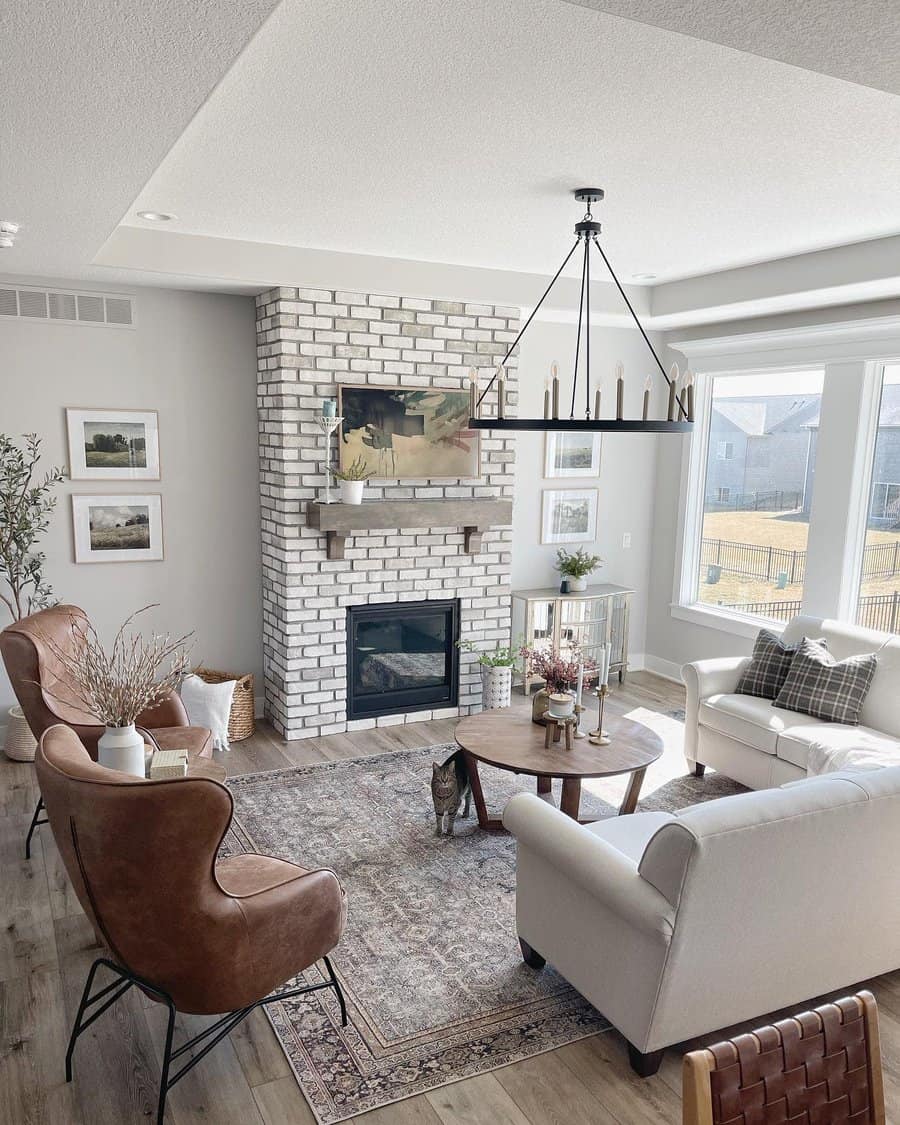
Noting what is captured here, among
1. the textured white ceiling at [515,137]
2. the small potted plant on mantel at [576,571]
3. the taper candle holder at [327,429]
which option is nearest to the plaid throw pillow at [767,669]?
the small potted plant on mantel at [576,571]

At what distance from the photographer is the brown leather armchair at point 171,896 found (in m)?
2.06

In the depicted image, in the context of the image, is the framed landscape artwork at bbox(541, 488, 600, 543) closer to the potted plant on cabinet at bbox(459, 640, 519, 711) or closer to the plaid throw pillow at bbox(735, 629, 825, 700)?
the potted plant on cabinet at bbox(459, 640, 519, 711)

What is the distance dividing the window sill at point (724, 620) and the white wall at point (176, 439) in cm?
307

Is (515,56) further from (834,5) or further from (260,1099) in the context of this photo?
(260,1099)

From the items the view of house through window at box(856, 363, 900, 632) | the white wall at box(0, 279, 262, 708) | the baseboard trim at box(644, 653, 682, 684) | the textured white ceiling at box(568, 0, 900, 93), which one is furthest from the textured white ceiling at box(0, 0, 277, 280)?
the baseboard trim at box(644, 653, 682, 684)

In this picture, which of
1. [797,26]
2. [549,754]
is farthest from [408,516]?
[797,26]


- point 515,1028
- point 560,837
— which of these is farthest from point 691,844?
point 515,1028

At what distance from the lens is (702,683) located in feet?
15.4

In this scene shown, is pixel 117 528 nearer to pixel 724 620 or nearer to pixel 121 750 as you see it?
pixel 121 750

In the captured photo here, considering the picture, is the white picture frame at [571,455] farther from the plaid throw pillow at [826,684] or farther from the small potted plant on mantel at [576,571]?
the plaid throw pillow at [826,684]

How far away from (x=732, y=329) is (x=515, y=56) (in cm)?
405

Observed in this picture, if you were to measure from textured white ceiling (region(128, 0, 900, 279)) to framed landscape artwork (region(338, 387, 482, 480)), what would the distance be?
1019 millimetres

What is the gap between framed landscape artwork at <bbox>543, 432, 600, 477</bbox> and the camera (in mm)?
6148

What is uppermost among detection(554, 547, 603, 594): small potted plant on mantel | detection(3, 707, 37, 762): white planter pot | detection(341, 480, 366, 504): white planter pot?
detection(341, 480, 366, 504): white planter pot
